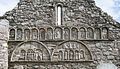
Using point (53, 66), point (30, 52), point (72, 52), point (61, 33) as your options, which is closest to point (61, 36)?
point (61, 33)

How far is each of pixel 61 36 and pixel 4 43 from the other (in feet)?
6.47

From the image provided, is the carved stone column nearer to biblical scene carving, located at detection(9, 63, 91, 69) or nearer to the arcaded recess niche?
the arcaded recess niche

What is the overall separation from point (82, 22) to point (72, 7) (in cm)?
67

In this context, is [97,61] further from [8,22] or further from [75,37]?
[8,22]

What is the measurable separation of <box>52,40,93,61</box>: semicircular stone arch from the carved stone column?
163 centimetres

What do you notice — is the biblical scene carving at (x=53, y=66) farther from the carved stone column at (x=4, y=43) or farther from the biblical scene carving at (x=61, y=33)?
the biblical scene carving at (x=61, y=33)

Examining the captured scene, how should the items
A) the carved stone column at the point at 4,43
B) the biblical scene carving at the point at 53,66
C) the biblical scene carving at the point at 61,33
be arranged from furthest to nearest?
the biblical scene carving at the point at 61,33
the biblical scene carving at the point at 53,66
the carved stone column at the point at 4,43

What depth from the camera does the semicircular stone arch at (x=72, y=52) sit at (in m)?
11.7

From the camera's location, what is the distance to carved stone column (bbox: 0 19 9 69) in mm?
11281

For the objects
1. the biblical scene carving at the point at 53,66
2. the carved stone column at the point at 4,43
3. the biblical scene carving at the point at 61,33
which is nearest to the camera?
the carved stone column at the point at 4,43

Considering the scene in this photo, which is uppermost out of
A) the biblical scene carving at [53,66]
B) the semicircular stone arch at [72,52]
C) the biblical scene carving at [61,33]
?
the biblical scene carving at [61,33]

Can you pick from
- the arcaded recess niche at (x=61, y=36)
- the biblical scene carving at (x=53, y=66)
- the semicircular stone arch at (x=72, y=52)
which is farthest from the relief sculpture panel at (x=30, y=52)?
the semicircular stone arch at (x=72, y=52)

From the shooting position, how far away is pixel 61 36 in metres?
11.8

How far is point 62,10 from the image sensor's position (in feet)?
39.9
